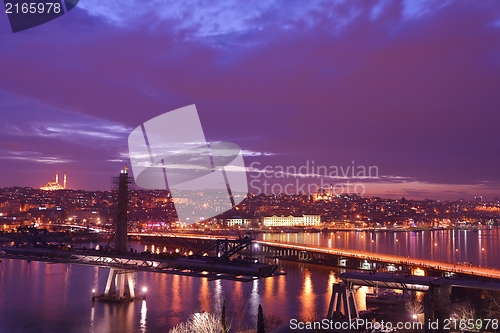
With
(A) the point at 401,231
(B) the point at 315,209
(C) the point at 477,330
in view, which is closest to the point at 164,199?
(B) the point at 315,209

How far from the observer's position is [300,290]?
1010 centimetres

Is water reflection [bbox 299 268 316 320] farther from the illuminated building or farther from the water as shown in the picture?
the illuminated building

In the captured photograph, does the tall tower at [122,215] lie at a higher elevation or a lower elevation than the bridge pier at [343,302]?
higher

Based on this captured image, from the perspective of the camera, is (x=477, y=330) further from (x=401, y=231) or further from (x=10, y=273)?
(x=401, y=231)

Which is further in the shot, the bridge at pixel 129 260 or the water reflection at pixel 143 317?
the water reflection at pixel 143 317

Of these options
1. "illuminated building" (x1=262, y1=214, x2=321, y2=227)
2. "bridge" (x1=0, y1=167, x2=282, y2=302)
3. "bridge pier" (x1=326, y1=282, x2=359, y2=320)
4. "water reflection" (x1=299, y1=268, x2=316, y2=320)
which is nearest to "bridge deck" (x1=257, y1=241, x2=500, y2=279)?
"water reflection" (x1=299, y1=268, x2=316, y2=320)

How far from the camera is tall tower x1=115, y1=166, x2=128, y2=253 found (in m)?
9.13

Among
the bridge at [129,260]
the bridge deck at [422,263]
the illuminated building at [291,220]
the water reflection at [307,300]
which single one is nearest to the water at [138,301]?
the water reflection at [307,300]

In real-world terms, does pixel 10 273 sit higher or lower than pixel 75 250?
lower

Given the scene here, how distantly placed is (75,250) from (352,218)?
42543 mm

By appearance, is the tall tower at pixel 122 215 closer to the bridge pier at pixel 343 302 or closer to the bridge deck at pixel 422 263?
the bridge pier at pixel 343 302

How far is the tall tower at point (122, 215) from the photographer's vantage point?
30.0 ft

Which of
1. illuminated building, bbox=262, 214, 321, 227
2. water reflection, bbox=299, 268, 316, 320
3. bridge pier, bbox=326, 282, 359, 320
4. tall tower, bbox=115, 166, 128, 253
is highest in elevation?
tall tower, bbox=115, 166, 128, 253

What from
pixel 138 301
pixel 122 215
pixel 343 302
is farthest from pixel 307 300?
pixel 122 215
